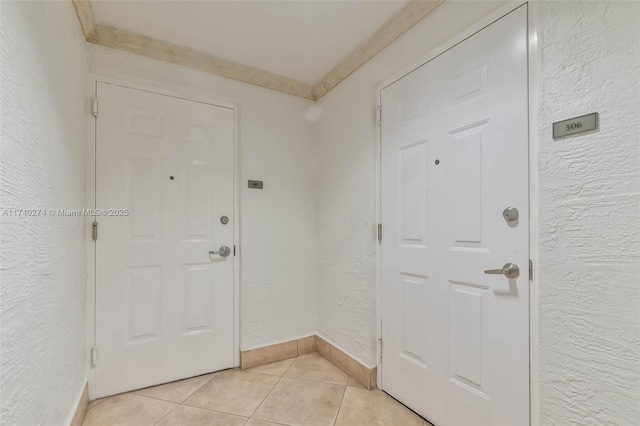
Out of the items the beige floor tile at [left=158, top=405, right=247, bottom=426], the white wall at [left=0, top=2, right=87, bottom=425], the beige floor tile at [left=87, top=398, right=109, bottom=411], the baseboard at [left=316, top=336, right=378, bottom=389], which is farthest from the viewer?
the baseboard at [left=316, top=336, right=378, bottom=389]

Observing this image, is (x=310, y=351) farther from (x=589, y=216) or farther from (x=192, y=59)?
(x=192, y=59)

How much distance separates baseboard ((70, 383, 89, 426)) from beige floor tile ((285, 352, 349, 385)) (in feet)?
3.81

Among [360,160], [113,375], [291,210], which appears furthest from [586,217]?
[113,375]

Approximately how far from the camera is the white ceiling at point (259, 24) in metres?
1.62

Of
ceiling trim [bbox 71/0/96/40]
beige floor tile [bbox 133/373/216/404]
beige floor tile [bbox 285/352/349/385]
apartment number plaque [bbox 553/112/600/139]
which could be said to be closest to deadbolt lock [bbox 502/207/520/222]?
apartment number plaque [bbox 553/112/600/139]

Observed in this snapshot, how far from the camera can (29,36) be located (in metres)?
0.93

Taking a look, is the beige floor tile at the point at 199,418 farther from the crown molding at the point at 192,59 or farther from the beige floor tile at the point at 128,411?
the crown molding at the point at 192,59

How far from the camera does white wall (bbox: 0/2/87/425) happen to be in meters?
0.81

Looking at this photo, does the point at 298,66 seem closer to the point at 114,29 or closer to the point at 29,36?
the point at 114,29

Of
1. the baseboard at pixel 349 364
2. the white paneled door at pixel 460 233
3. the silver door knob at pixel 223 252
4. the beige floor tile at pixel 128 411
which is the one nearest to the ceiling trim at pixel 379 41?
the white paneled door at pixel 460 233

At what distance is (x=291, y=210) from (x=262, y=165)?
440 millimetres

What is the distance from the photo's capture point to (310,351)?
2445mm

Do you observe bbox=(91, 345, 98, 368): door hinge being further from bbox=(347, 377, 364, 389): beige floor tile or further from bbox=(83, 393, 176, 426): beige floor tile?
bbox=(347, 377, 364, 389): beige floor tile

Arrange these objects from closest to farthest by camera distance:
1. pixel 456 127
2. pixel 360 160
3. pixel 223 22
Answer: pixel 456 127 < pixel 223 22 < pixel 360 160
